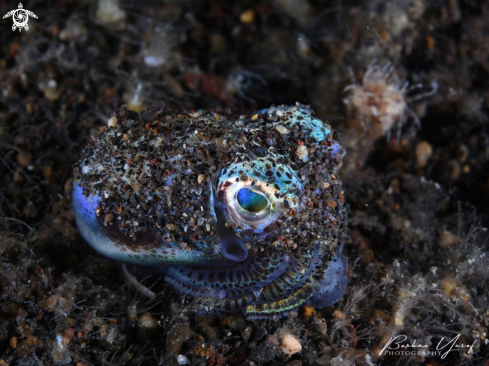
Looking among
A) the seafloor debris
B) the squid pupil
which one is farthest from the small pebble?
the squid pupil

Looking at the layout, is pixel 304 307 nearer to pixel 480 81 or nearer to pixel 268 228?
pixel 268 228

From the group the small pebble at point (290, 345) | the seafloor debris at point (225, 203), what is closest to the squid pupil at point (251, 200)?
the seafloor debris at point (225, 203)

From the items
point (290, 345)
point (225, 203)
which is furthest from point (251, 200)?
point (290, 345)

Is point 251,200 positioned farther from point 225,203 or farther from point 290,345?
point 290,345

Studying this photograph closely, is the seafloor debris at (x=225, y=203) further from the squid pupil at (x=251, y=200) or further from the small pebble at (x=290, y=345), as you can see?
the small pebble at (x=290, y=345)

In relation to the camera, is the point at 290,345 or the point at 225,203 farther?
the point at 290,345

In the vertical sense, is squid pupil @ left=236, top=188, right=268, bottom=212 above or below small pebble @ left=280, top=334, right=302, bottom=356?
above

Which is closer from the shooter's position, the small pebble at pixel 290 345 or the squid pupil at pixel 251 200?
the squid pupil at pixel 251 200

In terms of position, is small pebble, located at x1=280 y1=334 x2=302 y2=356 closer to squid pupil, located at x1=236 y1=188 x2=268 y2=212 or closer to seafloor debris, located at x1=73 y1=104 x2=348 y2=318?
seafloor debris, located at x1=73 y1=104 x2=348 y2=318

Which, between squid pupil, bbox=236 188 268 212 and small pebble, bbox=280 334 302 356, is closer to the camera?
squid pupil, bbox=236 188 268 212
